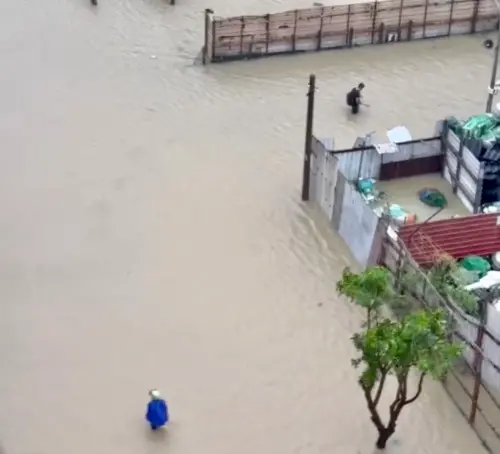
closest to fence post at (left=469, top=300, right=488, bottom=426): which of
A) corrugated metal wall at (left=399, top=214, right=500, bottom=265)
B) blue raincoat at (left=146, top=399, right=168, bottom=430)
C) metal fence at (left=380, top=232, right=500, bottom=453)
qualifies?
metal fence at (left=380, top=232, right=500, bottom=453)

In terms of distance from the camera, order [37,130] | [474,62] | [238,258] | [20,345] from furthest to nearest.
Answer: [474,62], [37,130], [238,258], [20,345]

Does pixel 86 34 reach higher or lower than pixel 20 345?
higher

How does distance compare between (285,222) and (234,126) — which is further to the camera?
(234,126)

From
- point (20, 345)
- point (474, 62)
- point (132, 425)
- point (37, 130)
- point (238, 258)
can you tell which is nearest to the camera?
point (132, 425)

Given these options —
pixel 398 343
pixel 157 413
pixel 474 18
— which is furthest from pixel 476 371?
pixel 474 18

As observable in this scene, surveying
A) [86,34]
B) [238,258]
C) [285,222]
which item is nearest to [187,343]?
[238,258]

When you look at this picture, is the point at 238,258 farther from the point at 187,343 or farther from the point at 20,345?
the point at 20,345

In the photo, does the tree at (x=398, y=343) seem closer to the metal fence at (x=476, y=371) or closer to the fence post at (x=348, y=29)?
the metal fence at (x=476, y=371)
